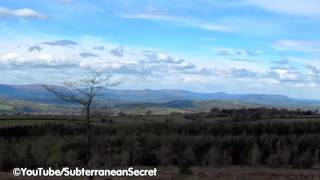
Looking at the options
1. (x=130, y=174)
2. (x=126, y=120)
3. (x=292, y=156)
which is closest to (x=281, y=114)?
(x=126, y=120)

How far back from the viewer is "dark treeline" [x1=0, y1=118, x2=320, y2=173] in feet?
211

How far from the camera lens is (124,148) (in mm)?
81188

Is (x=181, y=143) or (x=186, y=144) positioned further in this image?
(x=181, y=143)

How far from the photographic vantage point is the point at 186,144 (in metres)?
89.2

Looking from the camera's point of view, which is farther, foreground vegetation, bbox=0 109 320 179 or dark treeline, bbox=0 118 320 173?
dark treeline, bbox=0 118 320 173

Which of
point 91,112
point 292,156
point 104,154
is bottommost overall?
point 292,156

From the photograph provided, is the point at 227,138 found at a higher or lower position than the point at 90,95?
lower

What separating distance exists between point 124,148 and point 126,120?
3369 centimetres

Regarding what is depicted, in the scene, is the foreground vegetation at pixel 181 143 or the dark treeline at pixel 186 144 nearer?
the foreground vegetation at pixel 181 143

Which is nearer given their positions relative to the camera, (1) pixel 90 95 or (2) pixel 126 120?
(1) pixel 90 95

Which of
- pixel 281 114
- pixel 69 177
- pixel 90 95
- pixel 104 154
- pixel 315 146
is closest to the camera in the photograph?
pixel 90 95

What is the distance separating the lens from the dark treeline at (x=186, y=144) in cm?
6438

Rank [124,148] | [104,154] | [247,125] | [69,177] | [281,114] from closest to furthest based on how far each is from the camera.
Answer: [104,154]
[69,177]
[124,148]
[247,125]
[281,114]

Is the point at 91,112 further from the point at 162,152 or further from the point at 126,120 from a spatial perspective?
the point at 126,120
